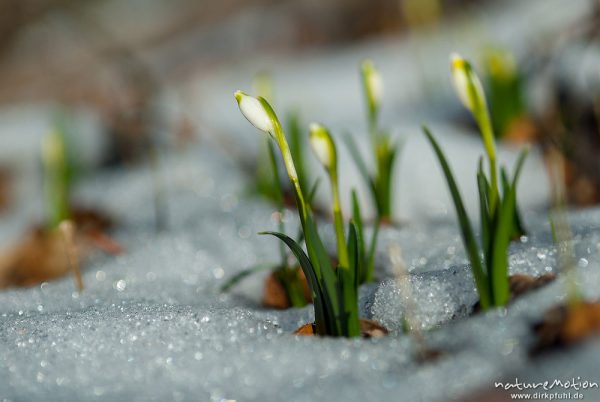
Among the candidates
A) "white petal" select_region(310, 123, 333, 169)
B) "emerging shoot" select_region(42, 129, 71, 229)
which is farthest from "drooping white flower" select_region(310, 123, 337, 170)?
"emerging shoot" select_region(42, 129, 71, 229)

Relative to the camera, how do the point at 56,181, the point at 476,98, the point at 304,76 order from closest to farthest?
the point at 476,98 < the point at 56,181 < the point at 304,76

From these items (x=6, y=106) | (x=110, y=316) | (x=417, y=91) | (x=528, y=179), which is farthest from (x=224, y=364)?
(x=6, y=106)

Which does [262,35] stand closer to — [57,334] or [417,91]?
[417,91]

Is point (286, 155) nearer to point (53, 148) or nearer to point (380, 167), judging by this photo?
point (380, 167)

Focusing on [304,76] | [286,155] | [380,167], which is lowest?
[380,167]

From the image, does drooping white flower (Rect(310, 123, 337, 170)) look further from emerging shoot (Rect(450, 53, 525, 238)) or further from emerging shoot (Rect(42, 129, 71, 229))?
emerging shoot (Rect(42, 129, 71, 229))

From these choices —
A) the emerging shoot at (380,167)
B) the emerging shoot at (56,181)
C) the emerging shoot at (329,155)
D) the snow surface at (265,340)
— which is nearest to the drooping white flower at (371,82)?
the emerging shoot at (380,167)

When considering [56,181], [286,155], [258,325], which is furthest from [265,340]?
[56,181]
